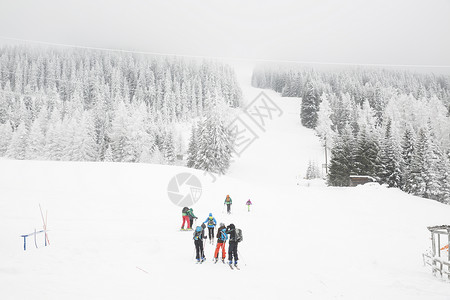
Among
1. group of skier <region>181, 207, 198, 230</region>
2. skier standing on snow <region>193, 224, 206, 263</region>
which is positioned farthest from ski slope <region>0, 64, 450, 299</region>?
group of skier <region>181, 207, 198, 230</region>

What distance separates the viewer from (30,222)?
47.4 feet

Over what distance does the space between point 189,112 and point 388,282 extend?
95208mm

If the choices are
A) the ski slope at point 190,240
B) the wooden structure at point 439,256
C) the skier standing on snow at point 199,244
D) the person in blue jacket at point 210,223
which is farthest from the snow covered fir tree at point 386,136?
the skier standing on snow at point 199,244

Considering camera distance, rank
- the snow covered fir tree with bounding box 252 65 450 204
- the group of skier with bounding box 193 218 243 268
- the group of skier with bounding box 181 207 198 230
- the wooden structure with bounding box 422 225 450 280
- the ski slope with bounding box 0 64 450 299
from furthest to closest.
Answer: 1. the snow covered fir tree with bounding box 252 65 450 204
2. the group of skier with bounding box 181 207 198 230
3. the group of skier with bounding box 193 218 243 268
4. the wooden structure with bounding box 422 225 450 280
5. the ski slope with bounding box 0 64 450 299

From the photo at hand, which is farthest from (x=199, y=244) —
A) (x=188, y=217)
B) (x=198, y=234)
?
(x=188, y=217)

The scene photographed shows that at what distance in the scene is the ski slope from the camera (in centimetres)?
790

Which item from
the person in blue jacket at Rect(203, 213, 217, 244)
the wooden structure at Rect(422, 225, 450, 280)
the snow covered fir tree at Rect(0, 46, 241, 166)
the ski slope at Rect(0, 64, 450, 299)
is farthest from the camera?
the snow covered fir tree at Rect(0, 46, 241, 166)

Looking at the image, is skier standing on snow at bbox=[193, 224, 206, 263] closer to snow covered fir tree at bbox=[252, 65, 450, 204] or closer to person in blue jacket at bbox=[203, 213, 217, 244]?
person in blue jacket at bbox=[203, 213, 217, 244]

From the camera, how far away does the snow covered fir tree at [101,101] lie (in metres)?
49.4

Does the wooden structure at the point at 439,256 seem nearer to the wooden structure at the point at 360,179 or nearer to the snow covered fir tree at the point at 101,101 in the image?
the wooden structure at the point at 360,179

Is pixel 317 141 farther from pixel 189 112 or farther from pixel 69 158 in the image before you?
pixel 69 158

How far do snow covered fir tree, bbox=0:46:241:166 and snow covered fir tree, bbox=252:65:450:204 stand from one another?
77.5ft

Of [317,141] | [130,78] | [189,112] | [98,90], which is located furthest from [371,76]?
[98,90]

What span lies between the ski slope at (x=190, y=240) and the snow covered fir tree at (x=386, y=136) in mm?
11835
